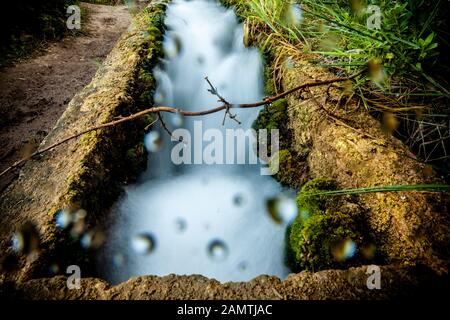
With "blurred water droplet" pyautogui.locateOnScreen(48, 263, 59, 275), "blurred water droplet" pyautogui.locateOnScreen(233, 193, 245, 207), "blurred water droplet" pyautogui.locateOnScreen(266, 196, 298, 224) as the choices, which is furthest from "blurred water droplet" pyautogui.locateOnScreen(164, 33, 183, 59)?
"blurred water droplet" pyautogui.locateOnScreen(48, 263, 59, 275)

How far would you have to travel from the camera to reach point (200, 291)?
3.55 feet

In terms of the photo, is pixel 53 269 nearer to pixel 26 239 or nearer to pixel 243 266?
pixel 26 239

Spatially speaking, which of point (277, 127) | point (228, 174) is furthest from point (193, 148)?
point (277, 127)

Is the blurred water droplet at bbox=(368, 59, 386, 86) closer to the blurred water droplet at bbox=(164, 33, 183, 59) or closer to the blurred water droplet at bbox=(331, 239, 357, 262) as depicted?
the blurred water droplet at bbox=(331, 239, 357, 262)

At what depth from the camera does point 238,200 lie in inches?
88.7

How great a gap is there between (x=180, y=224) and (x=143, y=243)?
0.32 metres

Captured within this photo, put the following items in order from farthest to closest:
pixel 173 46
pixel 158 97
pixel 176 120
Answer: pixel 173 46
pixel 176 120
pixel 158 97

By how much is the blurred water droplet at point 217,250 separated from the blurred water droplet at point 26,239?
3.35 feet

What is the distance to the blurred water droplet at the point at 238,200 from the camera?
221 centimetres

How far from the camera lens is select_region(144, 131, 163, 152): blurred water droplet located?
230 cm

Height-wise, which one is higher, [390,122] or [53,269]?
[390,122]

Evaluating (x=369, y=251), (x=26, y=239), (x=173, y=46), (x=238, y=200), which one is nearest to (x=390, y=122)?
(x=369, y=251)

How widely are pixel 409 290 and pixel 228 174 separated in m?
1.70

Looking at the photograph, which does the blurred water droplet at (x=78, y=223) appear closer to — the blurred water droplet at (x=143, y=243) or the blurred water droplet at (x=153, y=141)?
the blurred water droplet at (x=143, y=243)
